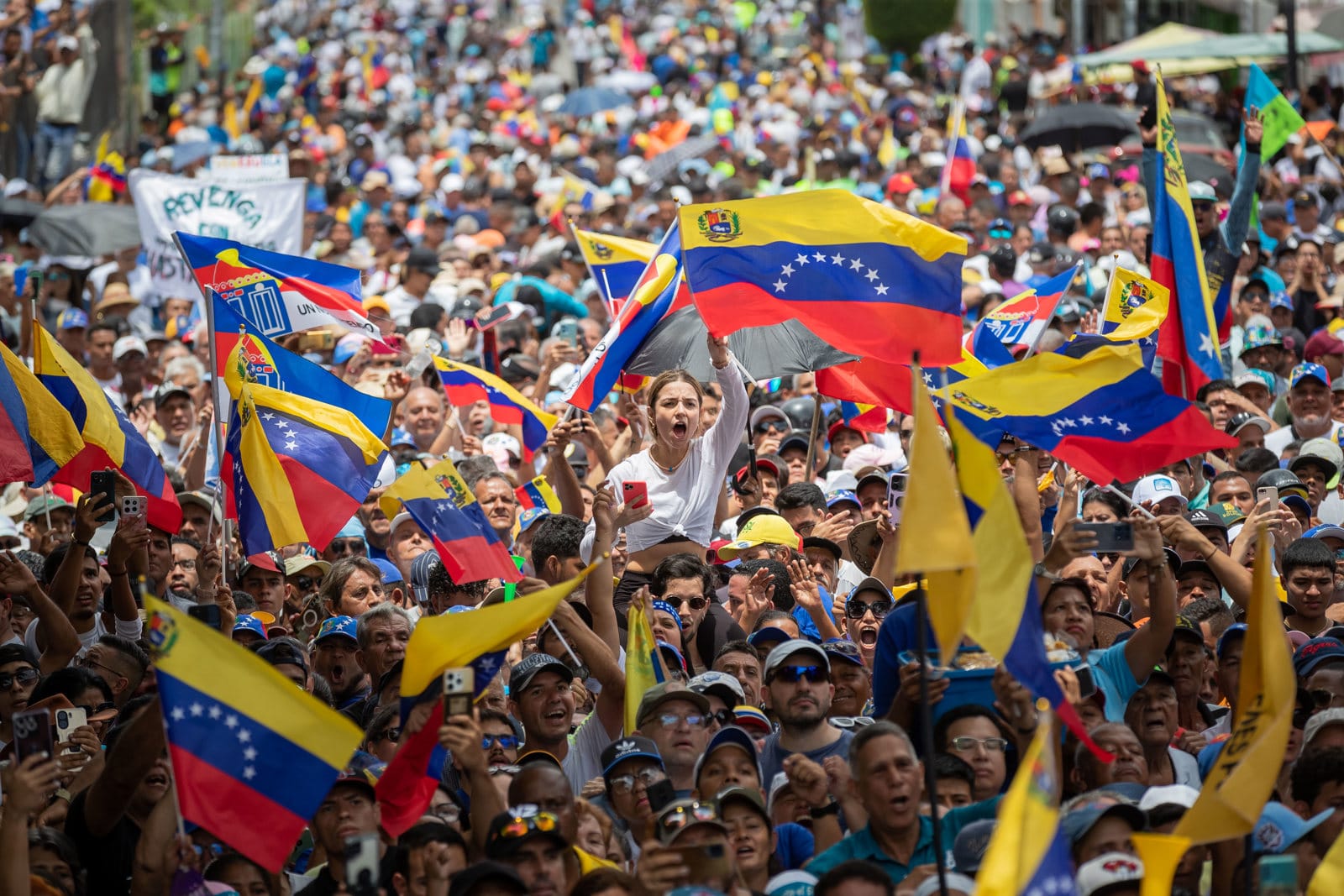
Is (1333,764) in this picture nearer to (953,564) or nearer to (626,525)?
(953,564)

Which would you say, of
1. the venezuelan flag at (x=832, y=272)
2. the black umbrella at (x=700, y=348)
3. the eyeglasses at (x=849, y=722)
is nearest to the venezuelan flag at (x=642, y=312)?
the black umbrella at (x=700, y=348)

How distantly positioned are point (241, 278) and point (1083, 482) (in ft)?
14.9

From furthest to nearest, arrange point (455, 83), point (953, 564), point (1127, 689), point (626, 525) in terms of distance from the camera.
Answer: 1. point (455, 83)
2. point (626, 525)
3. point (1127, 689)
4. point (953, 564)

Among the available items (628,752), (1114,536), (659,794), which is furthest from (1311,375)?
(659,794)

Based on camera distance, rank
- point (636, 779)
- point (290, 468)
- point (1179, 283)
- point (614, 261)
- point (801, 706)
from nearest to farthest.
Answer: point (636, 779) → point (801, 706) → point (290, 468) → point (1179, 283) → point (614, 261)

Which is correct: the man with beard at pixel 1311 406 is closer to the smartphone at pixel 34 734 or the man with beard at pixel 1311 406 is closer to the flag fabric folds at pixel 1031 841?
the flag fabric folds at pixel 1031 841

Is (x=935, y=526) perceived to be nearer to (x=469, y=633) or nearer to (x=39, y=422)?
(x=469, y=633)

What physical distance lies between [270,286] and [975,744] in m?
5.30

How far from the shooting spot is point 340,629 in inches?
335

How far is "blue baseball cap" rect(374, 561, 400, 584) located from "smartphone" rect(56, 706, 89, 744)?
2652mm

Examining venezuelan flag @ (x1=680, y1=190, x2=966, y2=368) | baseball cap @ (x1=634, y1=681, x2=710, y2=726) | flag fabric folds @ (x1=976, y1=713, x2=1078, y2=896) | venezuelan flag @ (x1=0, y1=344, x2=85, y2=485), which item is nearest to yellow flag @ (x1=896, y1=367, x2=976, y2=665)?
flag fabric folds @ (x1=976, y1=713, x2=1078, y2=896)

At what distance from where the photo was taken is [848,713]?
7.74 m

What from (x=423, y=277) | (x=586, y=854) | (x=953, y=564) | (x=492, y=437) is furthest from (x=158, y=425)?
(x=953, y=564)

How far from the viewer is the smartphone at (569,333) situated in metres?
12.6
